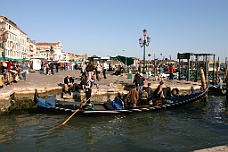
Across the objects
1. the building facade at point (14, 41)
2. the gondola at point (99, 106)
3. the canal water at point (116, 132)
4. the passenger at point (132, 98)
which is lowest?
the canal water at point (116, 132)

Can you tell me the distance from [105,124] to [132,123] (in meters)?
1.13

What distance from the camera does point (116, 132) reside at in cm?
938

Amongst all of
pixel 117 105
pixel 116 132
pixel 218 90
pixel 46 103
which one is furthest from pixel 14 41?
pixel 116 132

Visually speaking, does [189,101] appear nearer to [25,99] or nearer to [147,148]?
[147,148]

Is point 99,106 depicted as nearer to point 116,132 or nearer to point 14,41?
point 116,132

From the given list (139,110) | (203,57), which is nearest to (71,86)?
(139,110)

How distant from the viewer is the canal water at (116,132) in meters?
7.86

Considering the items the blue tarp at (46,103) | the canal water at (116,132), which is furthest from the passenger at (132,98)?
the blue tarp at (46,103)

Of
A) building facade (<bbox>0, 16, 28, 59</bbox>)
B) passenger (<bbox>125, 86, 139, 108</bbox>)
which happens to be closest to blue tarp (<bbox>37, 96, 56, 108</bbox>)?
passenger (<bbox>125, 86, 139, 108</bbox>)

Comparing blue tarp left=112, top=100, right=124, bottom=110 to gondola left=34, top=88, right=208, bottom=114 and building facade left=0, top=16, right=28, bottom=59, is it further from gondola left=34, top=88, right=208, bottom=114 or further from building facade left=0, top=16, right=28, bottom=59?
building facade left=0, top=16, right=28, bottom=59

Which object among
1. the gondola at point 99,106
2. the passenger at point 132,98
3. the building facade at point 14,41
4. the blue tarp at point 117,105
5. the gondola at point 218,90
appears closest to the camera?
the gondola at point 99,106

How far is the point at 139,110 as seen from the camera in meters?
12.1

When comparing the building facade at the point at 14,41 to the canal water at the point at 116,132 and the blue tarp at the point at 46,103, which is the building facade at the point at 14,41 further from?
the canal water at the point at 116,132

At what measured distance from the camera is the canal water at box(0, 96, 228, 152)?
25.8ft
